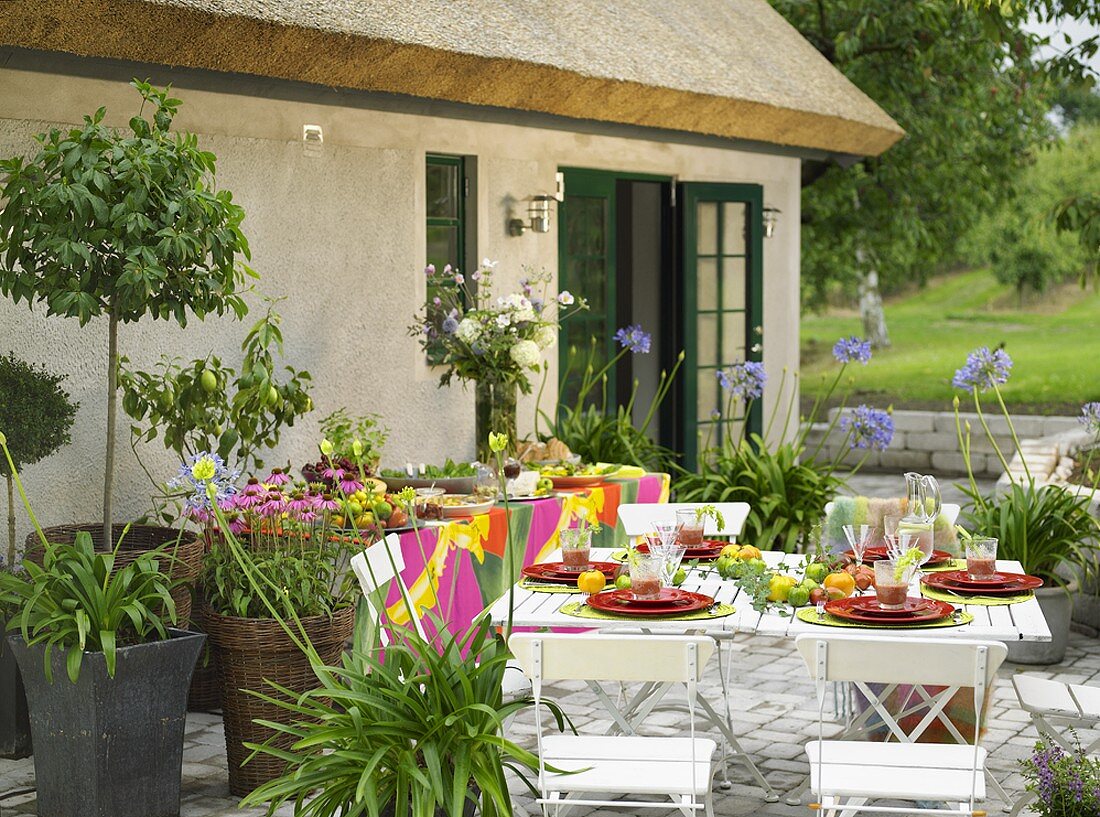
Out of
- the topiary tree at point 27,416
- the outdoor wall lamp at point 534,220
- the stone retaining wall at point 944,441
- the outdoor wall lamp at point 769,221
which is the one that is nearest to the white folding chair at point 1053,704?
the topiary tree at point 27,416

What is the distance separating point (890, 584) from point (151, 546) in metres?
2.53

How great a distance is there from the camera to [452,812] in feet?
Answer: 11.7

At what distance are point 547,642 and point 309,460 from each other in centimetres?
316

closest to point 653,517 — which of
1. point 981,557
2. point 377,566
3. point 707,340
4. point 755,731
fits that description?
point 755,731

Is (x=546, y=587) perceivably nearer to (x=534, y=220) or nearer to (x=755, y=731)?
(x=755, y=731)

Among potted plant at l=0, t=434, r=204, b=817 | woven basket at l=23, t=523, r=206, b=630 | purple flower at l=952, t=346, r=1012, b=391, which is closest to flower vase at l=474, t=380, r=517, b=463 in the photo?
woven basket at l=23, t=523, r=206, b=630

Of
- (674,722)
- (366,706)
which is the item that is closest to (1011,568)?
(674,722)

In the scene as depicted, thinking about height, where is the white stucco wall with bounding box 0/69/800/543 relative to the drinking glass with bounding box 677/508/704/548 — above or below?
above

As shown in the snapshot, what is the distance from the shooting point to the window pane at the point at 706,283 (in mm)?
9617

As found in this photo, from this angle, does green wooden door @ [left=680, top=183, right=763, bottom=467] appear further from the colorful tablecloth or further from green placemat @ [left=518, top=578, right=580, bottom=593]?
green placemat @ [left=518, top=578, right=580, bottom=593]

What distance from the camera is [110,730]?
14.6ft

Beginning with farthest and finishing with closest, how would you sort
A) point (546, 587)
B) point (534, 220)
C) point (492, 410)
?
point (534, 220), point (492, 410), point (546, 587)

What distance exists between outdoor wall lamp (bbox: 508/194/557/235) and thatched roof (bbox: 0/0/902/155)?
0.51 metres

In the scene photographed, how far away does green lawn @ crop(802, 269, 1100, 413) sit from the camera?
18.9 meters
